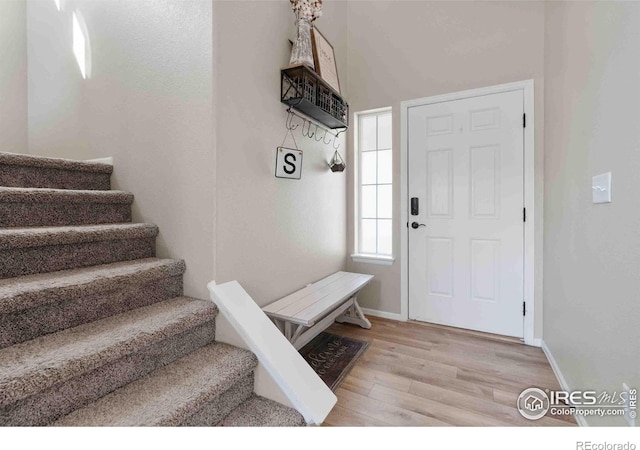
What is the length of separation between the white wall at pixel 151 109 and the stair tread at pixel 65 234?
126 millimetres

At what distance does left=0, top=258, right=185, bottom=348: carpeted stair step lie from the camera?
39.0 inches

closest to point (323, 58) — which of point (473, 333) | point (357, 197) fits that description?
point (357, 197)

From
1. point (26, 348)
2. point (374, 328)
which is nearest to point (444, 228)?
point (374, 328)

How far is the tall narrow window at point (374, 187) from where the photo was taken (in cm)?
287

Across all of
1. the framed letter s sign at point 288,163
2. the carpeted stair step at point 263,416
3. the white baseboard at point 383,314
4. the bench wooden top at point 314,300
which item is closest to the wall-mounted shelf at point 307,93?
the framed letter s sign at point 288,163

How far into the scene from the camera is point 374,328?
2.61 meters

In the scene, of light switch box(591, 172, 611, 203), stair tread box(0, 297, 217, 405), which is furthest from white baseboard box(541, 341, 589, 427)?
stair tread box(0, 297, 217, 405)

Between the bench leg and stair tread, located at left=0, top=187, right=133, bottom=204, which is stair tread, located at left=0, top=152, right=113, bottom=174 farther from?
the bench leg

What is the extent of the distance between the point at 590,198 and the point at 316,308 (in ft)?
5.10

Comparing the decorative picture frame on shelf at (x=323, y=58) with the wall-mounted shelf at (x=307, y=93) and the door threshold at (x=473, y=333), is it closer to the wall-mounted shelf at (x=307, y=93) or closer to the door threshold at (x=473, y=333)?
the wall-mounted shelf at (x=307, y=93)

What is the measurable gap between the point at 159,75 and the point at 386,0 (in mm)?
2368

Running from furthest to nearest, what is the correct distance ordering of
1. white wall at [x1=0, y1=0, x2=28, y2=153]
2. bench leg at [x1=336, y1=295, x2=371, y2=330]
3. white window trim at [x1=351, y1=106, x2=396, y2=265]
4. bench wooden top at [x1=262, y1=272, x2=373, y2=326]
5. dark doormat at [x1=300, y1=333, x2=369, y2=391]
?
white window trim at [x1=351, y1=106, x2=396, y2=265] → bench leg at [x1=336, y1=295, x2=371, y2=330] → white wall at [x1=0, y1=0, x2=28, y2=153] → dark doormat at [x1=300, y1=333, x2=369, y2=391] → bench wooden top at [x1=262, y1=272, x2=373, y2=326]

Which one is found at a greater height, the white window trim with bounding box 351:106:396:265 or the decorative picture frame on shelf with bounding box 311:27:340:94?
the decorative picture frame on shelf with bounding box 311:27:340:94

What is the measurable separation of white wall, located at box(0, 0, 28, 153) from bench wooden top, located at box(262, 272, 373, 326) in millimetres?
2584
